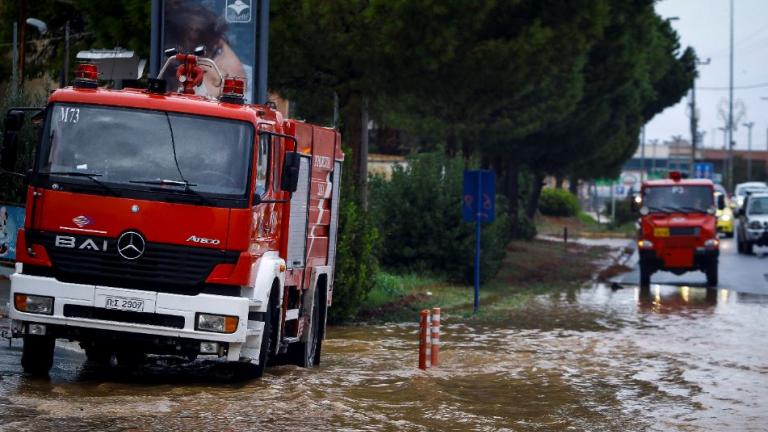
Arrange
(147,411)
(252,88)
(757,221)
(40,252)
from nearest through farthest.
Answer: (147,411) → (40,252) → (252,88) → (757,221)

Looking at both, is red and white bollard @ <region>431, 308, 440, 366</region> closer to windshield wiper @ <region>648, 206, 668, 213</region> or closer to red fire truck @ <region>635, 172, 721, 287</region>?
red fire truck @ <region>635, 172, 721, 287</region>

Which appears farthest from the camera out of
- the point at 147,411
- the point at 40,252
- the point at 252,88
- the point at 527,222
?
the point at 527,222

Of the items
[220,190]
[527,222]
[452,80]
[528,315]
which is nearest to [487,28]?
[452,80]

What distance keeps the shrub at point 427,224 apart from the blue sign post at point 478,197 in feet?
18.4

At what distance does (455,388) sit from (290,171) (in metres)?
3.05

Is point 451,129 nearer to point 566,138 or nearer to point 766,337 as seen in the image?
point 566,138

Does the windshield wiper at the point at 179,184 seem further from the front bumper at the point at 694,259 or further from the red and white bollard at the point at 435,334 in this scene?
the front bumper at the point at 694,259

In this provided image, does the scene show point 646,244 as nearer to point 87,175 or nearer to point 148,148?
point 148,148

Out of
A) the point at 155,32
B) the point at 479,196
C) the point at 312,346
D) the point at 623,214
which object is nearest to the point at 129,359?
the point at 312,346

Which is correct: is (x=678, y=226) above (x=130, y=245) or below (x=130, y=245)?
above

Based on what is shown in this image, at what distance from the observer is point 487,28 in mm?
Answer: 25703

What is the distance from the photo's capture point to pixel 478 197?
23500mm

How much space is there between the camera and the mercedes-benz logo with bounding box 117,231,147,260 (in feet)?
37.2

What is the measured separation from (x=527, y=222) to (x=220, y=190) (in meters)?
39.6
